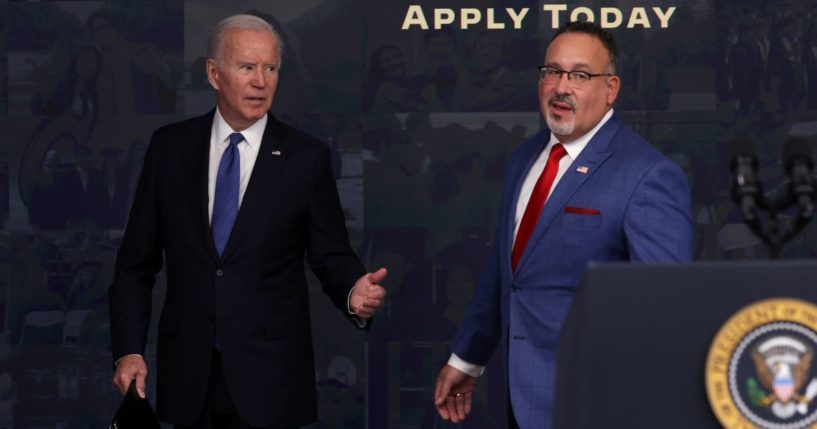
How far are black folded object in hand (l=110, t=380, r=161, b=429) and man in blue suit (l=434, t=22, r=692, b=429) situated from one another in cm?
109

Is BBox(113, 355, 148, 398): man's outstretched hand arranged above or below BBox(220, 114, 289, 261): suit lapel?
below

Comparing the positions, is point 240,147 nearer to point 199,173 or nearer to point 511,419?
point 199,173

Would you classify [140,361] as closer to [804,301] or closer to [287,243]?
[287,243]

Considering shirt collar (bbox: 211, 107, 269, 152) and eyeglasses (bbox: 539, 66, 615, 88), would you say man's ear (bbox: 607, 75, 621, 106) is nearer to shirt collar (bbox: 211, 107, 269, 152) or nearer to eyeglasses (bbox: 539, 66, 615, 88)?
eyeglasses (bbox: 539, 66, 615, 88)

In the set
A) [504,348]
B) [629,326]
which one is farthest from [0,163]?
[629,326]

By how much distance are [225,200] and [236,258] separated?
19 centimetres

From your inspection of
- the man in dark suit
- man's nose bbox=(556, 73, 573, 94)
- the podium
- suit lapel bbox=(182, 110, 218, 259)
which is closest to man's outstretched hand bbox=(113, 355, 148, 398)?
the man in dark suit

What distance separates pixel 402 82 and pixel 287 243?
159 cm

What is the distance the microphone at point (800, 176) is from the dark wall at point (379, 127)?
3.33 meters

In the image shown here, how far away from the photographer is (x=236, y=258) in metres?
4.47

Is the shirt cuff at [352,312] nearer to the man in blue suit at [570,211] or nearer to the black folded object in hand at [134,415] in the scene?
the man in blue suit at [570,211]

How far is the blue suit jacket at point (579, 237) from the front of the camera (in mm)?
3875

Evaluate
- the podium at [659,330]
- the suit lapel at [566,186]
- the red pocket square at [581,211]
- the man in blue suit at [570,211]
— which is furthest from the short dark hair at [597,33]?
the podium at [659,330]

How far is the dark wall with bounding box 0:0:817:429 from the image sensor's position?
5.91 m
